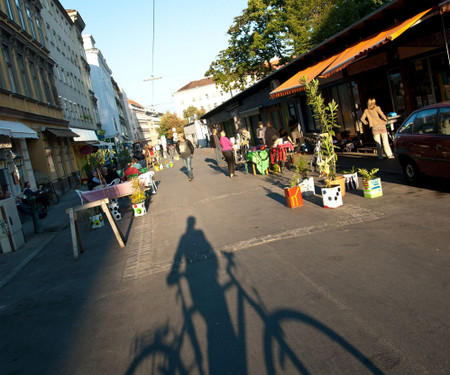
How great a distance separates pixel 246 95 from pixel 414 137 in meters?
25.4

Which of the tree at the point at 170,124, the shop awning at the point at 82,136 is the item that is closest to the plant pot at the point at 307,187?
the shop awning at the point at 82,136

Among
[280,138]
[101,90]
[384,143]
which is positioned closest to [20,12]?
[280,138]

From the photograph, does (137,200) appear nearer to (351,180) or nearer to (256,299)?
(351,180)

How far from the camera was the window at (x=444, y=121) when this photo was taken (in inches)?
316

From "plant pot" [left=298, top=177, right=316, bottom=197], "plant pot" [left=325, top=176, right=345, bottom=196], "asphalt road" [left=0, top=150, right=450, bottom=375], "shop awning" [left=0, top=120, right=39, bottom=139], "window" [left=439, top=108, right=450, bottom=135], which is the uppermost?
"shop awning" [left=0, top=120, right=39, bottom=139]

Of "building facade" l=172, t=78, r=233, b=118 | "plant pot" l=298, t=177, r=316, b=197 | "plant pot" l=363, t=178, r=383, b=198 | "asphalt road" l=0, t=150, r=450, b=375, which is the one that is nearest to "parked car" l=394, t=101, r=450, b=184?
"asphalt road" l=0, t=150, r=450, b=375

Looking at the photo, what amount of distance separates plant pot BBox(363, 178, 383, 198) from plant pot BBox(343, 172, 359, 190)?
96cm

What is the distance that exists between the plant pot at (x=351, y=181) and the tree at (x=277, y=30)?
87.3 ft

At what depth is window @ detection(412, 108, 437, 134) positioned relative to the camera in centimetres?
848

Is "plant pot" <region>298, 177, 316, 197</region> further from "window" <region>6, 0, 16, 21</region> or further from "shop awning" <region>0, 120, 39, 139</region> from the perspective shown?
"window" <region>6, 0, 16, 21</region>

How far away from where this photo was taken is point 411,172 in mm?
9477

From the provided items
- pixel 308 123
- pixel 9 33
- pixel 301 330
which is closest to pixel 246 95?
pixel 308 123

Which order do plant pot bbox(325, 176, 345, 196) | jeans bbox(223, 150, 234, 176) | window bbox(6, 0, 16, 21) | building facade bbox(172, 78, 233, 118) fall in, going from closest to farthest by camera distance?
plant pot bbox(325, 176, 345, 196) → jeans bbox(223, 150, 234, 176) → window bbox(6, 0, 16, 21) → building facade bbox(172, 78, 233, 118)

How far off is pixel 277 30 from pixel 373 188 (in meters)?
33.2
